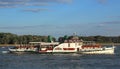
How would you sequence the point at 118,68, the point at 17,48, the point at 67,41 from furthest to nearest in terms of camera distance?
the point at 17,48, the point at 67,41, the point at 118,68

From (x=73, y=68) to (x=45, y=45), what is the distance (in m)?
67.0

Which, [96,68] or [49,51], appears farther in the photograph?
[49,51]

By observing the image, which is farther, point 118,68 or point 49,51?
point 49,51

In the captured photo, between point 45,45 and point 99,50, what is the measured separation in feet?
59.3

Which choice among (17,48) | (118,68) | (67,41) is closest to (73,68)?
(118,68)

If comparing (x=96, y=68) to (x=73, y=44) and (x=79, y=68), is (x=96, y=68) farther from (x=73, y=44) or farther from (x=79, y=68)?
(x=73, y=44)

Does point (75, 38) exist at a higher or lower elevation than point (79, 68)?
higher

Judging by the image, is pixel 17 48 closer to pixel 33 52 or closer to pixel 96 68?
pixel 33 52

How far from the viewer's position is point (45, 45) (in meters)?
156

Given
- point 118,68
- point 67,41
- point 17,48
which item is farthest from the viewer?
point 17,48

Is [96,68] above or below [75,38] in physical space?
below

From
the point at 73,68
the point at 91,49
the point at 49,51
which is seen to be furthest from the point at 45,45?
the point at 73,68

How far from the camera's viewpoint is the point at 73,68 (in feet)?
295

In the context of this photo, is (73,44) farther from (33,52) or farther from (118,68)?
(118,68)
